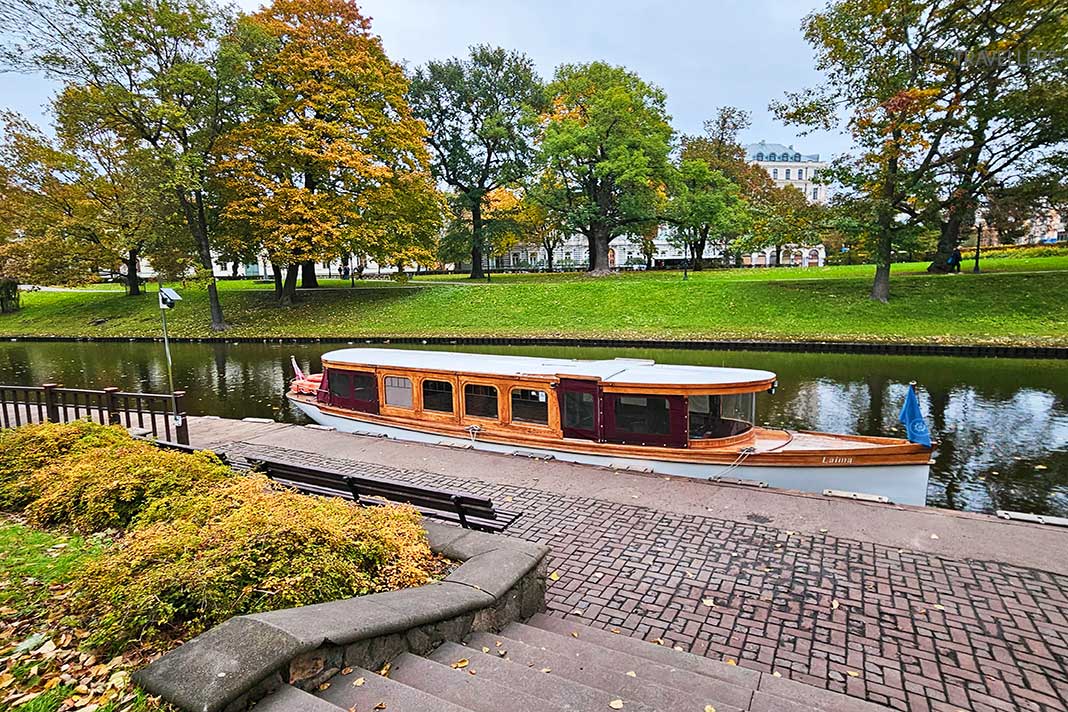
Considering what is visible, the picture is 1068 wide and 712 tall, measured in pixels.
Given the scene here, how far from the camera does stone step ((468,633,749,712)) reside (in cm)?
401

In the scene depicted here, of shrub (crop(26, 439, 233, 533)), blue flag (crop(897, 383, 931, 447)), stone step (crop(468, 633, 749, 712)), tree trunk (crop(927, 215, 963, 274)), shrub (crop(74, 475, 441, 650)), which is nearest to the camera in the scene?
shrub (crop(74, 475, 441, 650))

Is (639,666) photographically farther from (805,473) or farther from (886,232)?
→ (886,232)

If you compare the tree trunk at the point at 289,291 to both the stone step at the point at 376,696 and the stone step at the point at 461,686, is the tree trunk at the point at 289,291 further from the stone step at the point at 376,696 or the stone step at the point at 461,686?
the stone step at the point at 376,696

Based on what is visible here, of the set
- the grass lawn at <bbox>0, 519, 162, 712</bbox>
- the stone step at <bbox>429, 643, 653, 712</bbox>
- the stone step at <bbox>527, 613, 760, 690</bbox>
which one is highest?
the grass lawn at <bbox>0, 519, 162, 712</bbox>

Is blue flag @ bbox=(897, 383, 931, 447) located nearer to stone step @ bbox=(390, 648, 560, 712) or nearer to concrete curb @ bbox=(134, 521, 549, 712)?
concrete curb @ bbox=(134, 521, 549, 712)

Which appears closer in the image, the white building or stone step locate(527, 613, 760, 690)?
stone step locate(527, 613, 760, 690)

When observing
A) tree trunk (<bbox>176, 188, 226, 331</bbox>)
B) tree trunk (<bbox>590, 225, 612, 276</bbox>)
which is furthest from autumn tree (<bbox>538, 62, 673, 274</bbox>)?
tree trunk (<bbox>176, 188, 226, 331</bbox>)

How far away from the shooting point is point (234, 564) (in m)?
4.09

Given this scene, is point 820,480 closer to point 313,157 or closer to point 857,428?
point 857,428

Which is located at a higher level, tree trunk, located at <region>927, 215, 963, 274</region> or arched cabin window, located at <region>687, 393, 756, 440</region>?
tree trunk, located at <region>927, 215, 963, 274</region>

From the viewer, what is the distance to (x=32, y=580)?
14.3 ft

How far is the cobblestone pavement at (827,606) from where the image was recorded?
4.93 m

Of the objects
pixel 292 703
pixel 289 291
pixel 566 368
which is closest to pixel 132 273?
pixel 289 291

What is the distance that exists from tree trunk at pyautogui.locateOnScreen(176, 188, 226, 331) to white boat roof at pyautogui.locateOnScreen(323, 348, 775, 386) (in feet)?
91.4
